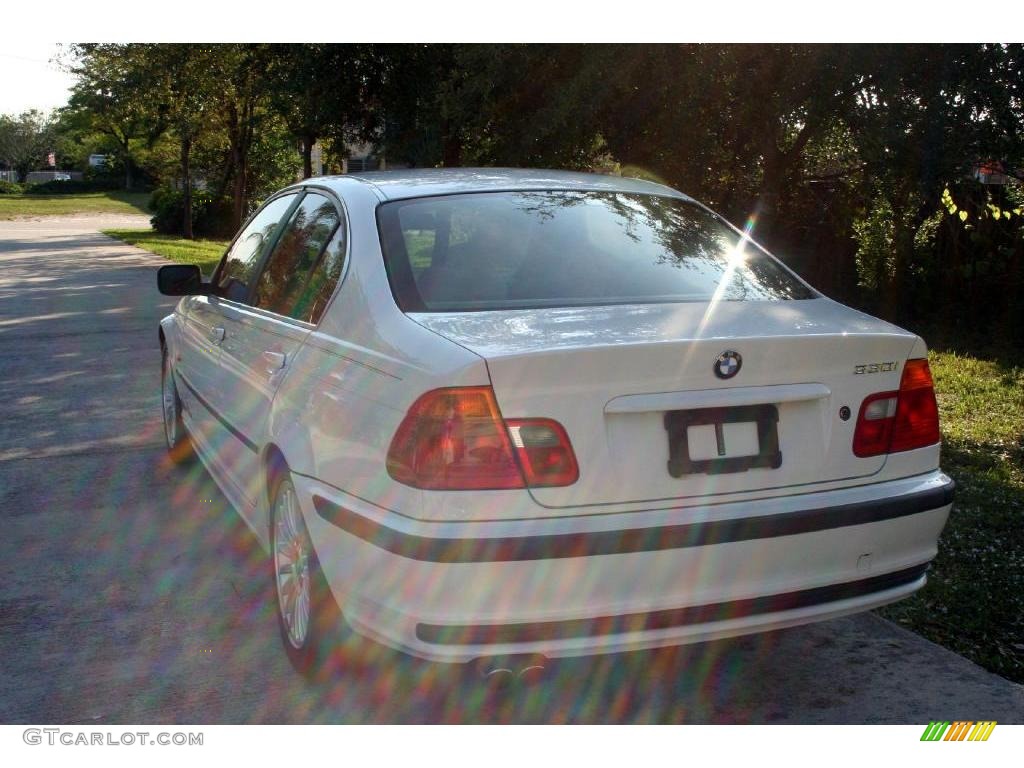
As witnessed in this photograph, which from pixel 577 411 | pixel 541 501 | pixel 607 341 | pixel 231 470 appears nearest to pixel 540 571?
pixel 541 501

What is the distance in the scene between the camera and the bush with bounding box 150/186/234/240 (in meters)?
35.0

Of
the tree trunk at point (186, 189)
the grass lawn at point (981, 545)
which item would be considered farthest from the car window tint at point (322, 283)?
the tree trunk at point (186, 189)

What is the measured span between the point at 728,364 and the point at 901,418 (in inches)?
26.4

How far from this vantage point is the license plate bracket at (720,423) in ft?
9.86

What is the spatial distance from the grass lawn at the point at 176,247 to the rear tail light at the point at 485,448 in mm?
16744

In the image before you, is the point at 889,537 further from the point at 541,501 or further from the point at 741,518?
the point at 541,501

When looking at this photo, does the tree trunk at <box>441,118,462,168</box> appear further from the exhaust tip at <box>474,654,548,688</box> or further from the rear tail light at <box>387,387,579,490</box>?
the exhaust tip at <box>474,654,548,688</box>

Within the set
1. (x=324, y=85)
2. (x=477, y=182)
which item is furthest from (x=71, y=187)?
(x=477, y=182)

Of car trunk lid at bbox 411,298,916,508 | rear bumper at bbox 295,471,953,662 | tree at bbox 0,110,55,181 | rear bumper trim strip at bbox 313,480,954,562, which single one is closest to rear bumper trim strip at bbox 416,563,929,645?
rear bumper at bbox 295,471,953,662

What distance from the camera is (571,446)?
293 cm

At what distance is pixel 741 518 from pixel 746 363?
41cm

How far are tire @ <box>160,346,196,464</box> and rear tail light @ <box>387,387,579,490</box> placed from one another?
371 centimetres

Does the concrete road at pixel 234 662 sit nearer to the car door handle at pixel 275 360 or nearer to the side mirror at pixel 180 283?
the car door handle at pixel 275 360

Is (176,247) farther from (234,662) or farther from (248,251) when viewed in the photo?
(234,662)
